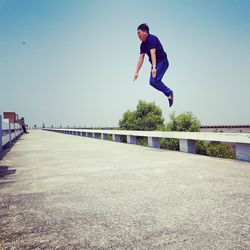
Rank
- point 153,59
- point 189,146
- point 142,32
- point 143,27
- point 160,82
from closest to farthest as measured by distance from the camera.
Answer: point 189,146 < point 160,82 < point 153,59 < point 142,32 < point 143,27

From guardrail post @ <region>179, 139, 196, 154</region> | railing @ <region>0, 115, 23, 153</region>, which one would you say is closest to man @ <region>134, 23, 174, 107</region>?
guardrail post @ <region>179, 139, 196, 154</region>

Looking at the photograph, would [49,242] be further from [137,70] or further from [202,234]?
[137,70]

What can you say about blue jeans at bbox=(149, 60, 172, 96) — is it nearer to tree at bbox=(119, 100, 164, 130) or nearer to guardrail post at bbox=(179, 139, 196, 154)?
guardrail post at bbox=(179, 139, 196, 154)

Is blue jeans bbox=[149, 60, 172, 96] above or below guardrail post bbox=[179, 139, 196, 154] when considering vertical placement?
above

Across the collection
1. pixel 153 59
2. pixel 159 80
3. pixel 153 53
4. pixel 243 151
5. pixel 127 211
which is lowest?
pixel 127 211

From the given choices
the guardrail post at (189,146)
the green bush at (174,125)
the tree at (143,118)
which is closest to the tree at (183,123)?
the green bush at (174,125)

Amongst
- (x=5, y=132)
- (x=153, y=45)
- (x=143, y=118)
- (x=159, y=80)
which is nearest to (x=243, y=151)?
(x=159, y=80)

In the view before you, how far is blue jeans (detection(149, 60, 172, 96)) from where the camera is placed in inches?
450

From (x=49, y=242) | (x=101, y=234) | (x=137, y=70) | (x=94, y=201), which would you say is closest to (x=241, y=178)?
(x=94, y=201)

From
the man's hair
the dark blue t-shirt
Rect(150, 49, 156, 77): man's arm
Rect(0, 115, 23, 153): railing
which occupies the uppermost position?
the man's hair

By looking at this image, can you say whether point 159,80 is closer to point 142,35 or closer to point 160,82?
point 160,82

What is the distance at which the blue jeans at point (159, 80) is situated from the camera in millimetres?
11430

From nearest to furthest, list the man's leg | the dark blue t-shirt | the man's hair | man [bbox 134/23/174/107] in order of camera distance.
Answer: the man's leg < man [bbox 134/23/174/107] < the dark blue t-shirt < the man's hair

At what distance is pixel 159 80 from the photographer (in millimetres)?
11648
